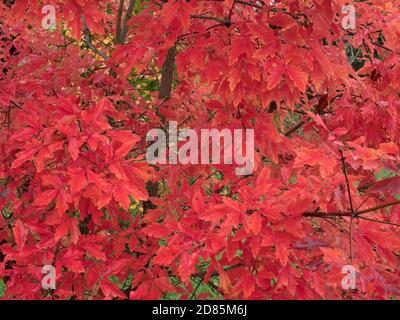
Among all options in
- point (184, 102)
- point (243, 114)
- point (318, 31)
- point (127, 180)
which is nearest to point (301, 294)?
point (127, 180)

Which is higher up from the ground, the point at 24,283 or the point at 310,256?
the point at 310,256

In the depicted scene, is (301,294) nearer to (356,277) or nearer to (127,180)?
(356,277)

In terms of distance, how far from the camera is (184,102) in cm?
333

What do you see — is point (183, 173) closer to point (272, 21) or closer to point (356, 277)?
point (272, 21)

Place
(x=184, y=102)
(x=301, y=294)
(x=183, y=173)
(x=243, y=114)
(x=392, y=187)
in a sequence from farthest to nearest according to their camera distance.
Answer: (x=184, y=102) → (x=183, y=173) → (x=243, y=114) → (x=301, y=294) → (x=392, y=187)

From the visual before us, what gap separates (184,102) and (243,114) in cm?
101

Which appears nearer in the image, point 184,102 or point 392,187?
point 392,187

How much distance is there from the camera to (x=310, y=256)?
194cm

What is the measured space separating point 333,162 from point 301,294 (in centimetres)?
50
